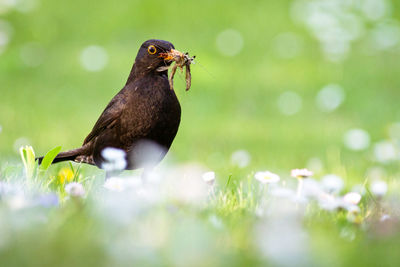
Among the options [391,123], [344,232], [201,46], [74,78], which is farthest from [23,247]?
[201,46]

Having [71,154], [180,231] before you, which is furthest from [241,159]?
[180,231]

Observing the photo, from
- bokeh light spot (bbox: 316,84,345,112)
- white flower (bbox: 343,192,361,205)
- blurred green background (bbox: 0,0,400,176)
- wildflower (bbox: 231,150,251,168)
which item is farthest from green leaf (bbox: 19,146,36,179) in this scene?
bokeh light spot (bbox: 316,84,345,112)

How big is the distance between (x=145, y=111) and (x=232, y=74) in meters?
5.11

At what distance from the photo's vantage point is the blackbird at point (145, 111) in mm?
3377

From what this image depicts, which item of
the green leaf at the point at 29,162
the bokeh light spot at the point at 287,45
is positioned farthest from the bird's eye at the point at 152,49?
the bokeh light spot at the point at 287,45

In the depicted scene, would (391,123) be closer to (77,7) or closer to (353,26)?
(353,26)

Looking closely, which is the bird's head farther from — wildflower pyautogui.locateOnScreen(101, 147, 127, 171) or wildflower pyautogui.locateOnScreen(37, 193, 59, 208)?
wildflower pyautogui.locateOnScreen(37, 193, 59, 208)

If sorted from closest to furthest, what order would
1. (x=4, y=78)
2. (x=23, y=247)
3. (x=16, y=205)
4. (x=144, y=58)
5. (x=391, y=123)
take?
(x=23, y=247) < (x=16, y=205) < (x=144, y=58) < (x=391, y=123) < (x=4, y=78)

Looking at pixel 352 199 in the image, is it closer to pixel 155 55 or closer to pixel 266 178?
pixel 266 178

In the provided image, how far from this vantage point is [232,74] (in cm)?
838

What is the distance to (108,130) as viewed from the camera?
359cm

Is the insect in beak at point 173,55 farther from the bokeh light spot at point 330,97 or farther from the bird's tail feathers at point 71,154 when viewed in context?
the bokeh light spot at point 330,97

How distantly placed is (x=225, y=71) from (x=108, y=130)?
4991 mm

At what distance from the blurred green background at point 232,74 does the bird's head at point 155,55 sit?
1792 mm
